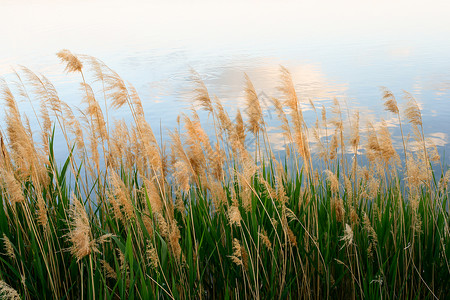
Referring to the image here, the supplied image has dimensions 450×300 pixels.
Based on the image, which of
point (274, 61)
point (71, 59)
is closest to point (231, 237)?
point (71, 59)

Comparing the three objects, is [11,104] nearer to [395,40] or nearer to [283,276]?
[283,276]

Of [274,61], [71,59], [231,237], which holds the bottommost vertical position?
[231,237]

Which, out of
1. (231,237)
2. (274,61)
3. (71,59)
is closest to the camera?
(231,237)

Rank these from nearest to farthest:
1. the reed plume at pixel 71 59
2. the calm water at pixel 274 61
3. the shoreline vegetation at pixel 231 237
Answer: the shoreline vegetation at pixel 231 237 < the reed plume at pixel 71 59 < the calm water at pixel 274 61

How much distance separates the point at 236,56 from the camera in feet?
67.1

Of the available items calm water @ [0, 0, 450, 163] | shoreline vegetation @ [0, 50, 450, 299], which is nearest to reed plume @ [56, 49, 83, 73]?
shoreline vegetation @ [0, 50, 450, 299]

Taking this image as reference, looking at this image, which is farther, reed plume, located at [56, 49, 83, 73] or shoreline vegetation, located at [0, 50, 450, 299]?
reed plume, located at [56, 49, 83, 73]

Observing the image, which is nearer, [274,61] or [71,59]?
[71,59]

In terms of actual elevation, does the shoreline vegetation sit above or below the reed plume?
below

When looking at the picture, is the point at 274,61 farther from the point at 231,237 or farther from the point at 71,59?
the point at 231,237

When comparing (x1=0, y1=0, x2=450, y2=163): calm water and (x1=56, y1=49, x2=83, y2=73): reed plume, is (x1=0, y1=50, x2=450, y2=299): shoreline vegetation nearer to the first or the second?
(x1=56, y1=49, x2=83, y2=73): reed plume

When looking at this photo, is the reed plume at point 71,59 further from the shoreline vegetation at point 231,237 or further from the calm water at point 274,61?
the calm water at point 274,61

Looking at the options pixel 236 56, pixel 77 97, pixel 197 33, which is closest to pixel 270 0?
pixel 197 33

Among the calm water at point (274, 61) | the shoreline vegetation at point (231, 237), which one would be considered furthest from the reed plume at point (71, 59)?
the calm water at point (274, 61)
